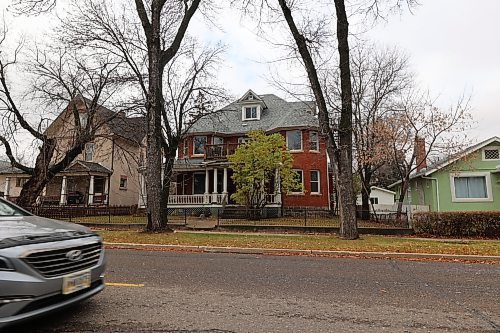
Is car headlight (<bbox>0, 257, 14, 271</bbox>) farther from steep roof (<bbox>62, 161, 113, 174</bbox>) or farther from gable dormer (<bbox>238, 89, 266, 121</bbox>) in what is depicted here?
steep roof (<bbox>62, 161, 113, 174</bbox>)

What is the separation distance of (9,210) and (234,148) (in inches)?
932

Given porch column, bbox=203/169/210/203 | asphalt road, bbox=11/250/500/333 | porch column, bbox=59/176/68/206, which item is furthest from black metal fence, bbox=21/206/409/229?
asphalt road, bbox=11/250/500/333

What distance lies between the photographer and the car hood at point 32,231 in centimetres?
342

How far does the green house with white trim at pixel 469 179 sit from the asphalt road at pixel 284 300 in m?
15.4

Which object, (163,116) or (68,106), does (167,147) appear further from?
(68,106)

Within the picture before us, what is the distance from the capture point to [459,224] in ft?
51.8

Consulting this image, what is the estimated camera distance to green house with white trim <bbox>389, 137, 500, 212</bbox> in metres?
21.4

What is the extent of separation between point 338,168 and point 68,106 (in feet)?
49.1

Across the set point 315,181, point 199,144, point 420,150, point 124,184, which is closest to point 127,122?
point 199,144

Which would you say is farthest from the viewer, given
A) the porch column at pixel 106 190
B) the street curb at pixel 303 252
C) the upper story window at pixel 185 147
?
the upper story window at pixel 185 147

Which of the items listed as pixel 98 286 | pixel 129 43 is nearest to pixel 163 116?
pixel 129 43

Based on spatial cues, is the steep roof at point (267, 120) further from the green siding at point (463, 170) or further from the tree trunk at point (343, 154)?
the tree trunk at point (343, 154)

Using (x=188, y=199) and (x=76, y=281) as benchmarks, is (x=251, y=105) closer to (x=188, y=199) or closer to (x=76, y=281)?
(x=188, y=199)

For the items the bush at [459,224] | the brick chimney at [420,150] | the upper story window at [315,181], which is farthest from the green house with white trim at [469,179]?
the upper story window at [315,181]
